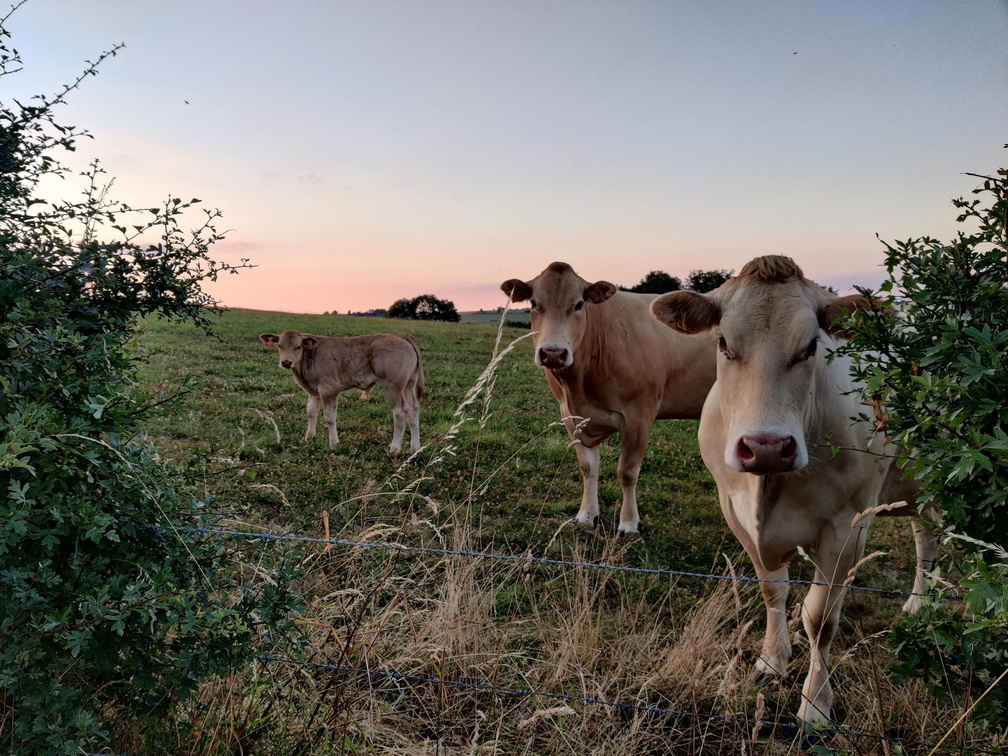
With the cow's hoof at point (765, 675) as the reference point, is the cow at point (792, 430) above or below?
above

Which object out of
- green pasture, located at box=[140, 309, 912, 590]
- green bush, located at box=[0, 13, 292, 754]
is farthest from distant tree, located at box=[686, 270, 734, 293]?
green bush, located at box=[0, 13, 292, 754]

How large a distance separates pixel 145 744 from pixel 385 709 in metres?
1.04

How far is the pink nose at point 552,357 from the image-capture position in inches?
277

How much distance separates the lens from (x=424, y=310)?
69.6ft

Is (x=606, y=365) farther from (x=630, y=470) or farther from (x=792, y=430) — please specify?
(x=792, y=430)

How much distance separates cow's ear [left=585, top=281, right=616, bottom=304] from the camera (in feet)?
25.0

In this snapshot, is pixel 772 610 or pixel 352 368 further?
pixel 352 368

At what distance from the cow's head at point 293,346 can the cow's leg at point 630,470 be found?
20.7 feet

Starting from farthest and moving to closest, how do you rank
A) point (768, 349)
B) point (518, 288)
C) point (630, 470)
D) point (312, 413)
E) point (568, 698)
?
point (312, 413) → point (518, 288) → point (630, 470) → point (768, 349) → point (568, 698)

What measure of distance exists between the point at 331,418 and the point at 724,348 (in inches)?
316

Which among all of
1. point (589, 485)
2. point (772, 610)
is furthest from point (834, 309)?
point (589, 485)

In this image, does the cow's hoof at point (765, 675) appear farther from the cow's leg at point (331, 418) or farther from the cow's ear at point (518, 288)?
the cow's leg at point (331, 418)

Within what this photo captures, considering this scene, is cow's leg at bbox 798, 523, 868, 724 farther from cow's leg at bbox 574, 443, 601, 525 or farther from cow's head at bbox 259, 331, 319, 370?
cow's head at bbox 259, 331, 319, 370

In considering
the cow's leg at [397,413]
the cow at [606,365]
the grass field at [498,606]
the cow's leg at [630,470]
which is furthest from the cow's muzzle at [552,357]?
the cow's leg at [397,413]
